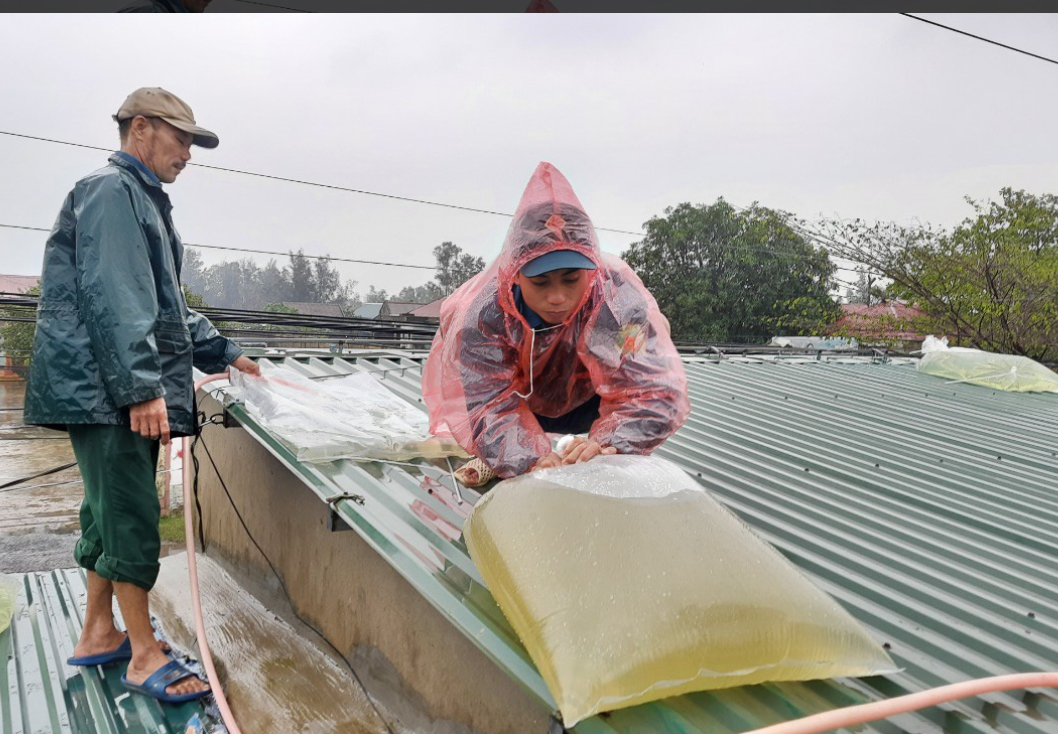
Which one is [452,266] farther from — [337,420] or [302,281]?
[337,420]

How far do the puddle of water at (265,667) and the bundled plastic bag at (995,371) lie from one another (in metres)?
7.22

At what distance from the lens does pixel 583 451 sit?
1.98m

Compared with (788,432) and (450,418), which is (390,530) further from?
(788,432)

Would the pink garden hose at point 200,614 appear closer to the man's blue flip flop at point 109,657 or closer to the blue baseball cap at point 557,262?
the man's blue flip flop at point 109,657

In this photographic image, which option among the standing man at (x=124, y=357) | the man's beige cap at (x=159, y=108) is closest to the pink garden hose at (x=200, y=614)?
the standing man at (x=124, y=357)

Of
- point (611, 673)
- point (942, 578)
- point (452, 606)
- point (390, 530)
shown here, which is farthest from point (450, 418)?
point (942, 578)

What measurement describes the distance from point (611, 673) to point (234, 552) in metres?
3.99

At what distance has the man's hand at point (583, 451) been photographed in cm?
195

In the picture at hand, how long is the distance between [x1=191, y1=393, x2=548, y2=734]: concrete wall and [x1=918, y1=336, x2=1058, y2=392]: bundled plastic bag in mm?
7082

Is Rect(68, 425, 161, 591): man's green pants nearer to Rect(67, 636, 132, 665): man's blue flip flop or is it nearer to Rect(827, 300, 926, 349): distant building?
Rect(67, 636, 132, 665): man's blue flip flop

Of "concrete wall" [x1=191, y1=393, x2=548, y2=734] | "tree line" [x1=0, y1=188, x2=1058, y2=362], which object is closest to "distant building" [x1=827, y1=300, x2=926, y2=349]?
"tree line" [x1=0, y1=188, x2=1058, y2=362]

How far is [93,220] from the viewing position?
2.16 m

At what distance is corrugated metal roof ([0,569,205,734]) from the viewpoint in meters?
2.32

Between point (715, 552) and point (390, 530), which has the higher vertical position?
point (715, 552)
